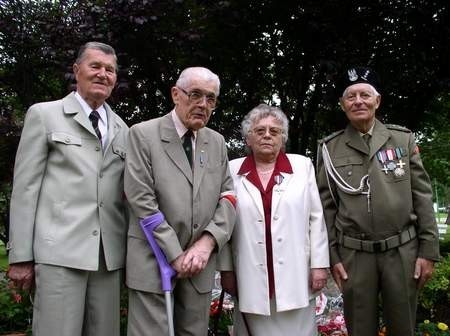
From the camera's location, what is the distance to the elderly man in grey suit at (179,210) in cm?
245

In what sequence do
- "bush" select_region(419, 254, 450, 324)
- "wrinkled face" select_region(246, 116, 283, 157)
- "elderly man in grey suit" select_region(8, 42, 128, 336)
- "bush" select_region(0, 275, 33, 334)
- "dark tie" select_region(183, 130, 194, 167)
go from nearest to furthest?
"elderly man in grey suit" select_region(8, 42, 128, 336)
"dark tie" select_region(183, 130, 194, 167)
"wrinkled face" select_region(246, 116, 283, 157)
"bush" select_region(0, 275, 33, 334)
"bush" select_region(419, 254, 450, 324)

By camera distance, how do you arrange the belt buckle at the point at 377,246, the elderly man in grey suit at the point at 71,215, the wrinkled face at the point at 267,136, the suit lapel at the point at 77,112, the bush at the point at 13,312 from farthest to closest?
1. the bush at the point at 13,312
2. the wrinkled face at the point at 267,136
3. the belt buckle at the point at 377,246
4. the suit lapel at the point at 77,112
5. the elderly man in grey suit at the point at 71,215

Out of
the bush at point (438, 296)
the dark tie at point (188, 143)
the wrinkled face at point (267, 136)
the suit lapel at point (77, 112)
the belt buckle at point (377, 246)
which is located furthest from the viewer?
the bush at point (438, 296)

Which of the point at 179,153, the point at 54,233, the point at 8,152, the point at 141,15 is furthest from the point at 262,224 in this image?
the point at 8,152

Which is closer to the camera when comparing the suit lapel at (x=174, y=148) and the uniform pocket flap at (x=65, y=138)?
the uniform pocket flap at (x=65, y=138)

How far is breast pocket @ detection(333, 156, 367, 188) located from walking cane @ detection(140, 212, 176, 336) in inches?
48.7

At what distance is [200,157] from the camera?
8.75 feet

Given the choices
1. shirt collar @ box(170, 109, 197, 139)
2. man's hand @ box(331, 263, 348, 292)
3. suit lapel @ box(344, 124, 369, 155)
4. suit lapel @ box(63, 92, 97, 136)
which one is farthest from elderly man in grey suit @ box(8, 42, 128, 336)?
suit lapel @ box(344, 124, 369, 155)

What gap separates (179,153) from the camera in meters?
2.60

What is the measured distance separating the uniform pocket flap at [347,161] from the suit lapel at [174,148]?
1.03 meters

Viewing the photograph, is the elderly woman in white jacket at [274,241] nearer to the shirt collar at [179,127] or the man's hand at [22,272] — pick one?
the shirt collar at [179,127]

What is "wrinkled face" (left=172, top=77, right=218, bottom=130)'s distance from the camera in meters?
2.58

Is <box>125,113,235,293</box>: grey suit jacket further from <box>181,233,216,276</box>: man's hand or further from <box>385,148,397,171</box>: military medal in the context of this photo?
<box>385,148,397,171</box>: military medal

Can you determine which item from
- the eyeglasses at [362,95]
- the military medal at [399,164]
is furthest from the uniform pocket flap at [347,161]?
the eyeglasses at [362,95]
